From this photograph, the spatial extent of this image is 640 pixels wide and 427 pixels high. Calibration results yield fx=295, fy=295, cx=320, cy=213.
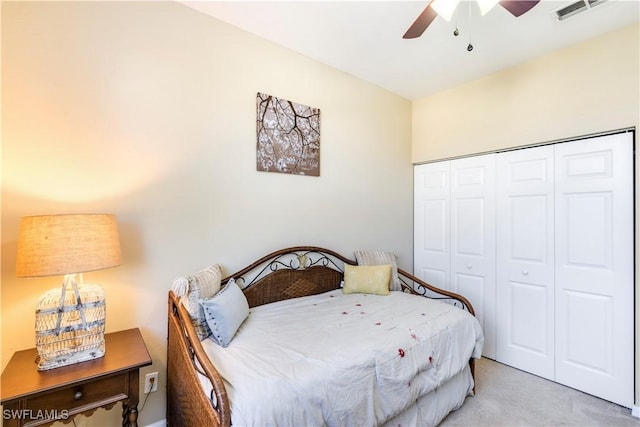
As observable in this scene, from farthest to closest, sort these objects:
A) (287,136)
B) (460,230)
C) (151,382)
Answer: (460,230) → (287,136) → (151,382)

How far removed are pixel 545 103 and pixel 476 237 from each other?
50.6 inches

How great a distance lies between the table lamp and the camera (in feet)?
4.06

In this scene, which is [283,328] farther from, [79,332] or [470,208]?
[470,208]

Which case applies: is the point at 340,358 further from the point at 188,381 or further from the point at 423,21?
the point at 423,21

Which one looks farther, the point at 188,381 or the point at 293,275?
the point at 293,275

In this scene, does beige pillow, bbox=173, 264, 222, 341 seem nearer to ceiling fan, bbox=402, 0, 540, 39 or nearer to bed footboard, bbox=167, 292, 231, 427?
bed footboard, bbox=167, 292, 231, 427

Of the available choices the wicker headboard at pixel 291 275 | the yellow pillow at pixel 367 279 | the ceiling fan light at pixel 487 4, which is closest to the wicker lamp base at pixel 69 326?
the wicker headboard at pixel 291 275

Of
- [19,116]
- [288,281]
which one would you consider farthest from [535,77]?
[19,116]

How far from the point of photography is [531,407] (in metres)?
2.09

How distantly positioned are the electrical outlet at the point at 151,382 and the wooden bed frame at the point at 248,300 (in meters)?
0.09

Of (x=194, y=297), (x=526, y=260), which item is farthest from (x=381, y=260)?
(x=194, y=297)

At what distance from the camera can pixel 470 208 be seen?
2.97 metres

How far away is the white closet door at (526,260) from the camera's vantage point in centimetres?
246

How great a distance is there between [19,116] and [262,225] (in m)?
1.46
